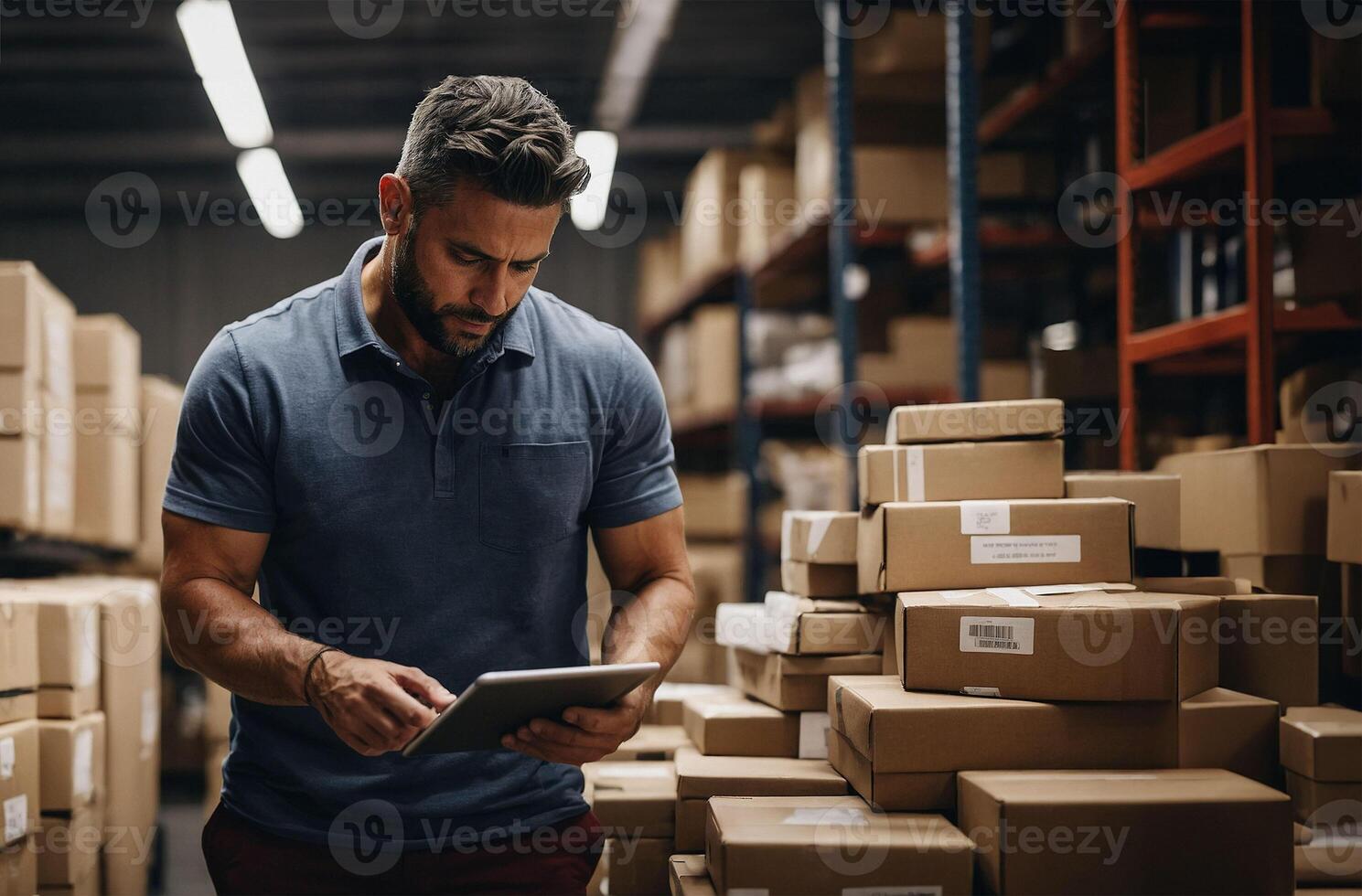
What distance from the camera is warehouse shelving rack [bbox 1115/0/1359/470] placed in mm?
2379

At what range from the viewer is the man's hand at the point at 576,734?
1630 millimetres

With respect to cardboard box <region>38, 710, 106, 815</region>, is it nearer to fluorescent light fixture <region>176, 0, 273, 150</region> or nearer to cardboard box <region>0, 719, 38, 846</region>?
cardboard box <region>0, 719, 38, 846</region>

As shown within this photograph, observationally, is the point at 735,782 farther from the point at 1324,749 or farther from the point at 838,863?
the point at 1324,749

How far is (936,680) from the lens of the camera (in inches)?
69.4

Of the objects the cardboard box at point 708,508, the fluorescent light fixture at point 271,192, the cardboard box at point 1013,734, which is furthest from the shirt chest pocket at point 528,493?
the fluorescent light fixture at point 271,192

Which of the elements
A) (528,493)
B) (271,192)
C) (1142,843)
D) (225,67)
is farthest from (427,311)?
(271,192)

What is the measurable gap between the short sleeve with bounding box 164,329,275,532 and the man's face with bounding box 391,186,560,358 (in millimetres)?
303

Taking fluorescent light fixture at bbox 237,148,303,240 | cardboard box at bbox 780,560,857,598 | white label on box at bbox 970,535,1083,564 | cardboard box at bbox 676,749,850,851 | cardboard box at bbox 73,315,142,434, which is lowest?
cardboard box at bbox 676,749,850,851

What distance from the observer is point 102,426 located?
405 centimetres

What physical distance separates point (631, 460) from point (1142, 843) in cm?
100

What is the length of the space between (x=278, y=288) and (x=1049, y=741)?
7.50 m

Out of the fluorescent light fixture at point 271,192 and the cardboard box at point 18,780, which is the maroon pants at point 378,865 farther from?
the fluorescent light fixture at point 271,192

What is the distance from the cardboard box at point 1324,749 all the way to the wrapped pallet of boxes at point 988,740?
0.22 metres

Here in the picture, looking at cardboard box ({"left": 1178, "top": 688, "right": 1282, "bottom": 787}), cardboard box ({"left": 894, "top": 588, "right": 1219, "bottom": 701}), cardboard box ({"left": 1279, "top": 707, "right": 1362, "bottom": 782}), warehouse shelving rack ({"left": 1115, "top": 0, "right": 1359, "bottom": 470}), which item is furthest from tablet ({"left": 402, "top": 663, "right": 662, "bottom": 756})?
warehouse shelving rack ({"left": 1115, "top": 0, "right": 1359, "bottom": 470})
